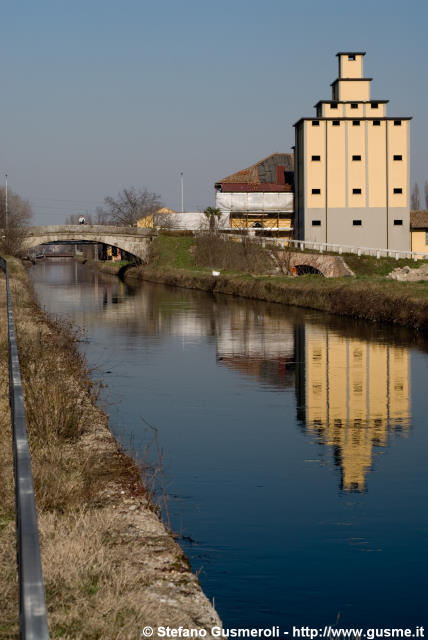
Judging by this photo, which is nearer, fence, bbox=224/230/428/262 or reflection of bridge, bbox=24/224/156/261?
fence, bbox=224/230/428/262

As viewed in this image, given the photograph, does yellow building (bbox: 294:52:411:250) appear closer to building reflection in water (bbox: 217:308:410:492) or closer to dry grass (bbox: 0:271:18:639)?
building reflection in water (bbox: 217:308:410:492)

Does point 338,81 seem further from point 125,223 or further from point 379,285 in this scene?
point 125,223

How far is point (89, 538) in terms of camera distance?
6.79 metres

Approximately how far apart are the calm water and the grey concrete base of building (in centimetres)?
4696

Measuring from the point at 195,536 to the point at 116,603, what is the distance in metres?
3.79

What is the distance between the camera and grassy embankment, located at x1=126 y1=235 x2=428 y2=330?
3281 centimetres

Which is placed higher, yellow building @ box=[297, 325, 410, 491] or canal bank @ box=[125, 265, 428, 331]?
canal bank @ box=[125, 265, 428, 331]

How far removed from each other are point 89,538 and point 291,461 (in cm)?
620

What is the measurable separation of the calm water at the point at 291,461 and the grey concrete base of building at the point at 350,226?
46962 millimetres

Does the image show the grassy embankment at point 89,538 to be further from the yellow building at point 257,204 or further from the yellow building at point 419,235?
the yellow building at point 257,204

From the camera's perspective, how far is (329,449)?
44.0 feet

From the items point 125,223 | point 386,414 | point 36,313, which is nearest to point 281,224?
point 125,223

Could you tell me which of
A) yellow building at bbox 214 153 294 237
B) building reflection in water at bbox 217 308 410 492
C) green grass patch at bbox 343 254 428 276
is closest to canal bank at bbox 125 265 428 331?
building reflection in water at bbox 217 308 410 492

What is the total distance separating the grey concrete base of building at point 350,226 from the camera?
75375 millimetres
